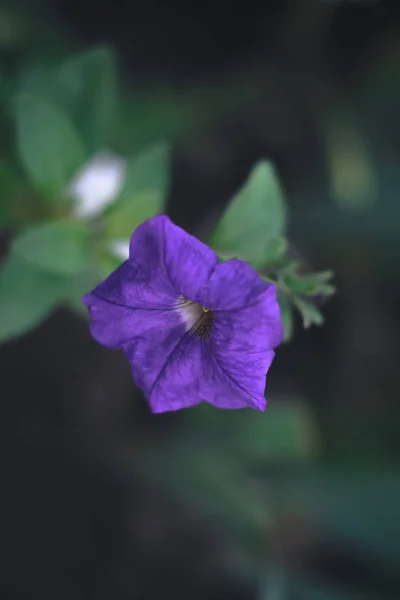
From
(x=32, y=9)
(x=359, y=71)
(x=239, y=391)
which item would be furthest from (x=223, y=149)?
(x=239, y=391)

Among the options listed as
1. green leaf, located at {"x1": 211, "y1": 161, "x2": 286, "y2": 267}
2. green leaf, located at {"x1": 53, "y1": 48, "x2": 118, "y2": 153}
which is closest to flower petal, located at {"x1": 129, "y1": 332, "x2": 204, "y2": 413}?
green leaf, located at {"x1": 211, "y1": 161, "x2": 286, "y2": 267}

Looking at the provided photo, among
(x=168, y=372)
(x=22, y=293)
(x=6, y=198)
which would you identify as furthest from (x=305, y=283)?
(x=6, y=198)

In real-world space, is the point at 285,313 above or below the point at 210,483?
above

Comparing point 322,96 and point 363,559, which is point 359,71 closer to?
point 322,96

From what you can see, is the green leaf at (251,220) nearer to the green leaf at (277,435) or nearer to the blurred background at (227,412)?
the blurred background at (227,412)

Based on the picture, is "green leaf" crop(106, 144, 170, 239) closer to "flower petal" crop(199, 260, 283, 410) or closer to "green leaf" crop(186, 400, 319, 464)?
"flower petal" crop(199, 260, 283, 410)

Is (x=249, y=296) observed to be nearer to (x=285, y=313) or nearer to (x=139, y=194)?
(x=285, y=313)

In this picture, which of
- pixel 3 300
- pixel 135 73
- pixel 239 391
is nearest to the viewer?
pixel 239 391
